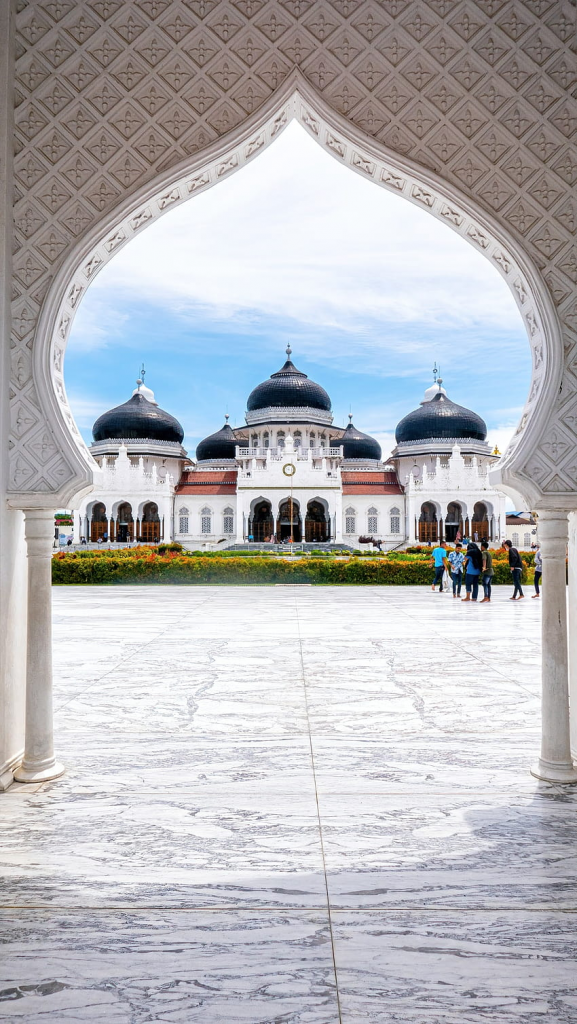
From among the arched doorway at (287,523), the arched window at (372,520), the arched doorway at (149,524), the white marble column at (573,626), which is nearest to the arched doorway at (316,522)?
the arched doorway at (287,523)

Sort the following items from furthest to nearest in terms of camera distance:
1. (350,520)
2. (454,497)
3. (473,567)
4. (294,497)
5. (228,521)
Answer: (228,521), (350,520), (454,497), (294,497), (473,567)

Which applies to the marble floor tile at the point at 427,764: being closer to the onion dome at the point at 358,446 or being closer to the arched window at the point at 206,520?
the arched window at the point at 206,520

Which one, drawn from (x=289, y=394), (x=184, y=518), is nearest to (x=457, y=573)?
(x=184, y=518)

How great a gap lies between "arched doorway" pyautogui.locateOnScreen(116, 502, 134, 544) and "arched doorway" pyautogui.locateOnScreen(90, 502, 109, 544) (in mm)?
765

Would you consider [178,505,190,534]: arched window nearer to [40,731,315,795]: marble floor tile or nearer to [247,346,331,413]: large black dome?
[247,346,331,413]: large black dome

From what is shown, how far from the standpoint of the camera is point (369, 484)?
4178cm

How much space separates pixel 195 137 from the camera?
10.8ft

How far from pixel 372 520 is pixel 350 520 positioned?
127 centimetres

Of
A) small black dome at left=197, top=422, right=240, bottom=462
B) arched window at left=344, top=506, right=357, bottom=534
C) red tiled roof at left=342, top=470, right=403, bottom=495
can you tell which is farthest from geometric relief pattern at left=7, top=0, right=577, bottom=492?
small black dome at left=197, top=422, right=240, bottom=462

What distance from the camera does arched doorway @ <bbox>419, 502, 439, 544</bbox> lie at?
41.5 m

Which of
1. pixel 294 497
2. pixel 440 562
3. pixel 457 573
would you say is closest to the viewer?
pixel 457 573

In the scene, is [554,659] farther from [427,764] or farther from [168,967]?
[168,967]

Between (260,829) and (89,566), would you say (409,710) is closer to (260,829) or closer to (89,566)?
(260,829)

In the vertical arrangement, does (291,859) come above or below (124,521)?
below
